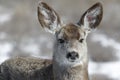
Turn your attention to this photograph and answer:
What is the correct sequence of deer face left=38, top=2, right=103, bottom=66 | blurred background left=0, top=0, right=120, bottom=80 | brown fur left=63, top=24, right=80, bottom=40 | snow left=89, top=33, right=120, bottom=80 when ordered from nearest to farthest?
deer face left=38, top=2, right=103, bottom=66, brown fur left=63, top=24, right=80, bottom=40, snow left=89, top=33, right=120, bottom=80, blurred background left=0, top=0, right=120, bottom=80

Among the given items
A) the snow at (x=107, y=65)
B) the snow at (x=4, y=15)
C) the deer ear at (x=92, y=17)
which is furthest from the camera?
the snow at (x=4, y=15)

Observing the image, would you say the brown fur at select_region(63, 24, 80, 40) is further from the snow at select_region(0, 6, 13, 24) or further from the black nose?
the snow at select_region(0, 6, 13, 24)

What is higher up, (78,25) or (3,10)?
(3,10)

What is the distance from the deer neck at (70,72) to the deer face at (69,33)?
0.09 metres

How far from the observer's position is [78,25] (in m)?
12.0

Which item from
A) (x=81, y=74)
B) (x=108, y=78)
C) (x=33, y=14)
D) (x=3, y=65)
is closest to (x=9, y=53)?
(x=108, y=78)

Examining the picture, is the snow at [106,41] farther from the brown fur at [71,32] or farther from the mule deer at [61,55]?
the brown fur at [71,32]

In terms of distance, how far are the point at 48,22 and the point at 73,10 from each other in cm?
1494

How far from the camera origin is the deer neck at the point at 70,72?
37.8 ft

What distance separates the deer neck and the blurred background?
206 inches

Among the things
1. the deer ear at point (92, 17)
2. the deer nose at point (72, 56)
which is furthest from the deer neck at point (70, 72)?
the deer ear at point (92, 17)

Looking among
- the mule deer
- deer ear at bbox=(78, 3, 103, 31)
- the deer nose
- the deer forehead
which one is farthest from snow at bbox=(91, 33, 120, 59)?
the deer nose

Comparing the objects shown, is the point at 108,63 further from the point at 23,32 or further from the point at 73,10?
the point at 73,10

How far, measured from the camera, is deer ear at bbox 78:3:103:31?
39.5 ft
